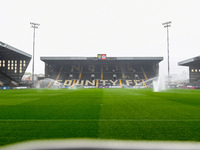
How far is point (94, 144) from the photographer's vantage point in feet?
11.2

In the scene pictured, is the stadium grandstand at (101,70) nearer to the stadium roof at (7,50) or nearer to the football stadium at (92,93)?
the football stadium at (92,93)

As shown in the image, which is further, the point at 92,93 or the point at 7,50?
the point at 7,50

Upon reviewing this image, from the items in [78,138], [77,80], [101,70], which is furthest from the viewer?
[101,70]

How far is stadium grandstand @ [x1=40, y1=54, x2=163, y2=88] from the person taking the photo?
56906mm

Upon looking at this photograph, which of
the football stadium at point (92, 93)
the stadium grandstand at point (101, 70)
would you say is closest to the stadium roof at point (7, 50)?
the football stadium at point (92, 93)

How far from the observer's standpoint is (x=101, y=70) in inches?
2613

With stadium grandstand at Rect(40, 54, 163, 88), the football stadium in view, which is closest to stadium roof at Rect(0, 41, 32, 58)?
the football stadium

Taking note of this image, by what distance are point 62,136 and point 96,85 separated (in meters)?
50.4

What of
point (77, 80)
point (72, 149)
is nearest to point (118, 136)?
point (72, 149)

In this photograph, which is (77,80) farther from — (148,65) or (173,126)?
(173,126)

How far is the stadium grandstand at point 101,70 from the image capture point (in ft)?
187

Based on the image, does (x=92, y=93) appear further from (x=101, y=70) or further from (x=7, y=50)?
(x=101, y=70)

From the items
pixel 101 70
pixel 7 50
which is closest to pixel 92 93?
pixel 7 50

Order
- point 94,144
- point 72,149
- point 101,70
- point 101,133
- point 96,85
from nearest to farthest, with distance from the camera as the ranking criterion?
1. point 72,149
2. point 94,144
3. point 101,133
4. point 96,85
5. point 101,70
